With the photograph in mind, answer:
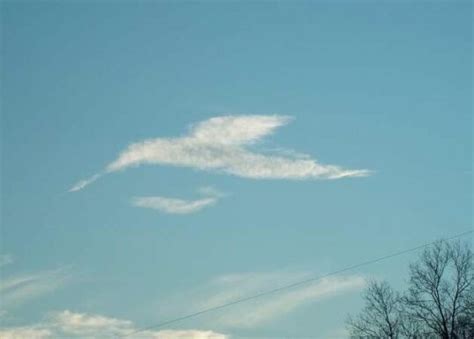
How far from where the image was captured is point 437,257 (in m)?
53.1

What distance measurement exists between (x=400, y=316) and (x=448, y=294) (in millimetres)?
6448

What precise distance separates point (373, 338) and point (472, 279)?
1120cm

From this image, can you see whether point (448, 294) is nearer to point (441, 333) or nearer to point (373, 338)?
point (441, 333)

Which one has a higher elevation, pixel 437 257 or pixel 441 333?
pixel 437 257

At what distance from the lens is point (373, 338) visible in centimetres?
5847

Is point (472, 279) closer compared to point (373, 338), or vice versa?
point (472, 279)

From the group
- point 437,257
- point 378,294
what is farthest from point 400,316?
point 437,257

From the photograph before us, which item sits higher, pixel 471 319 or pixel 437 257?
pixel 437 257

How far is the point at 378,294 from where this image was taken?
59.2 metres

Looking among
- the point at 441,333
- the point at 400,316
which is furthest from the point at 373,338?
the point at 441,333

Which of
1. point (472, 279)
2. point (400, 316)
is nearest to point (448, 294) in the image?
point (472, 279)

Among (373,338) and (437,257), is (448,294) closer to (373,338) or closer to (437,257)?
(437,257)

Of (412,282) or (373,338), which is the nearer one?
(412,282)

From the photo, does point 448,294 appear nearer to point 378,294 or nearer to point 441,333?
point 441,333
